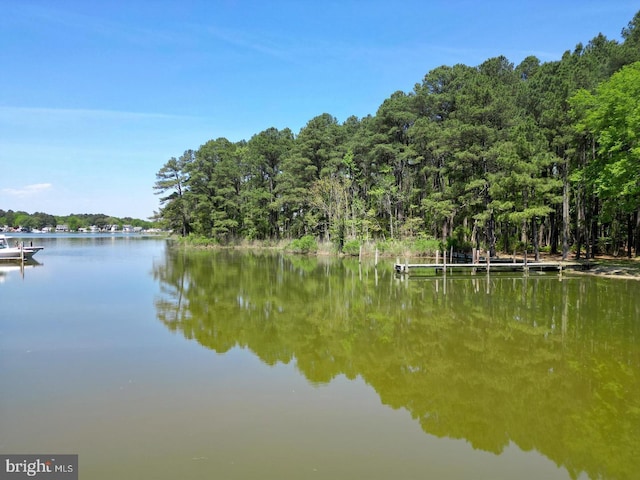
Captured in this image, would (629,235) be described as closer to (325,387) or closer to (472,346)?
(472,346)

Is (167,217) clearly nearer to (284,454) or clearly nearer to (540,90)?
(540,90)

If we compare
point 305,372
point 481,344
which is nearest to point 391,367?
point 305,372

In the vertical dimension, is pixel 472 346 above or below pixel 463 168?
below

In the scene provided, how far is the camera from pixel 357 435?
6.54m

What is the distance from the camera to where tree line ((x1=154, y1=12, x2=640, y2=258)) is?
27203 mm

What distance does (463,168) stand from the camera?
3528 cm

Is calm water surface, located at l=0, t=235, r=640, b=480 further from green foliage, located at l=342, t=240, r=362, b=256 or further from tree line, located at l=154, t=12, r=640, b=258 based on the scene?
green foliage, located at l=342, t=240, r=362, b=256

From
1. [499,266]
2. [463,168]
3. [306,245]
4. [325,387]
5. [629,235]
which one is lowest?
[325,387]

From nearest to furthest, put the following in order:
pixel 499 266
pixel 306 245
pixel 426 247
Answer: pixel 499 266, pixel 426 247, pixel 306 245

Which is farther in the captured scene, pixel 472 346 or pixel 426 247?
pixel 426 247

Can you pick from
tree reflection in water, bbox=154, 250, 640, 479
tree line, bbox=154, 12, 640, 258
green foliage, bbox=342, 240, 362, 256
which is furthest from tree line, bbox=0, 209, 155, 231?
tree reflection in water, bbox=154, 250, 640, 479

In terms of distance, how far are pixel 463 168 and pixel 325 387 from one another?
98.5 feet

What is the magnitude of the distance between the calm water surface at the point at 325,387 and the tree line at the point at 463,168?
12468 mm

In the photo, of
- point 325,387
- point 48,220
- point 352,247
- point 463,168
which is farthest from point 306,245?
point 48,220
